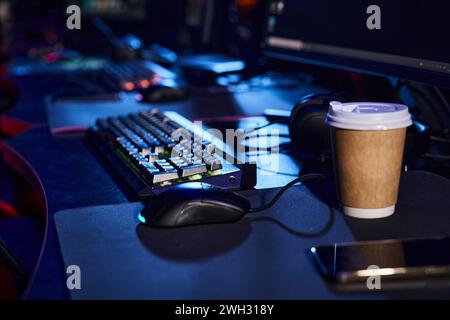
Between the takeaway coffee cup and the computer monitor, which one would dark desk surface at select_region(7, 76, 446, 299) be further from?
the computer monitor

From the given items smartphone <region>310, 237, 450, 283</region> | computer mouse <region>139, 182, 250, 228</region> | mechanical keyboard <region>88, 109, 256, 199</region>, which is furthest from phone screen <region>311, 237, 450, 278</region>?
mechanical keyboard <region>88, 109, 256, 199</region>

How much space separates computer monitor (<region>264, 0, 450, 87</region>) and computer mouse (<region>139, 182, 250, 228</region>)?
0.40 meters

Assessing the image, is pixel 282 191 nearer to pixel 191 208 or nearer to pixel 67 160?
pixel 191 208

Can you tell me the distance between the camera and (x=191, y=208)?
726 mm

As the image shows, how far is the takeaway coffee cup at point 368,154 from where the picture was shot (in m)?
0.72

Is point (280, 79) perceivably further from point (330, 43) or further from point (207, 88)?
point (330, 43)

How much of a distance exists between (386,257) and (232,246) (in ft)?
0.54

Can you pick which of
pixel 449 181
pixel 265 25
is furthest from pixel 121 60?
pixel 449 181

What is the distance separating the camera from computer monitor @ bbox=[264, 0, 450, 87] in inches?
37.7

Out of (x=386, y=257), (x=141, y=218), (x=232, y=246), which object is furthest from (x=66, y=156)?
(x=386, y=257)

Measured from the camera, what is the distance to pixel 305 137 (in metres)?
0.99

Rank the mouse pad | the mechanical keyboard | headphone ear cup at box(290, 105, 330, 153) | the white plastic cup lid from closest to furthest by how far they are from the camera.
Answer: the mouse pad
the white plastic cup lid
the mechanical keyboard
headphone ear cup at box(290, 105, 330, 153)

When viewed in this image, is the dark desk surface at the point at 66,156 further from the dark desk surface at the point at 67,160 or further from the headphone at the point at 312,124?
the headphone at the point at 312,124

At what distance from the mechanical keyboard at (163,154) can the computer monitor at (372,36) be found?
32 cm
